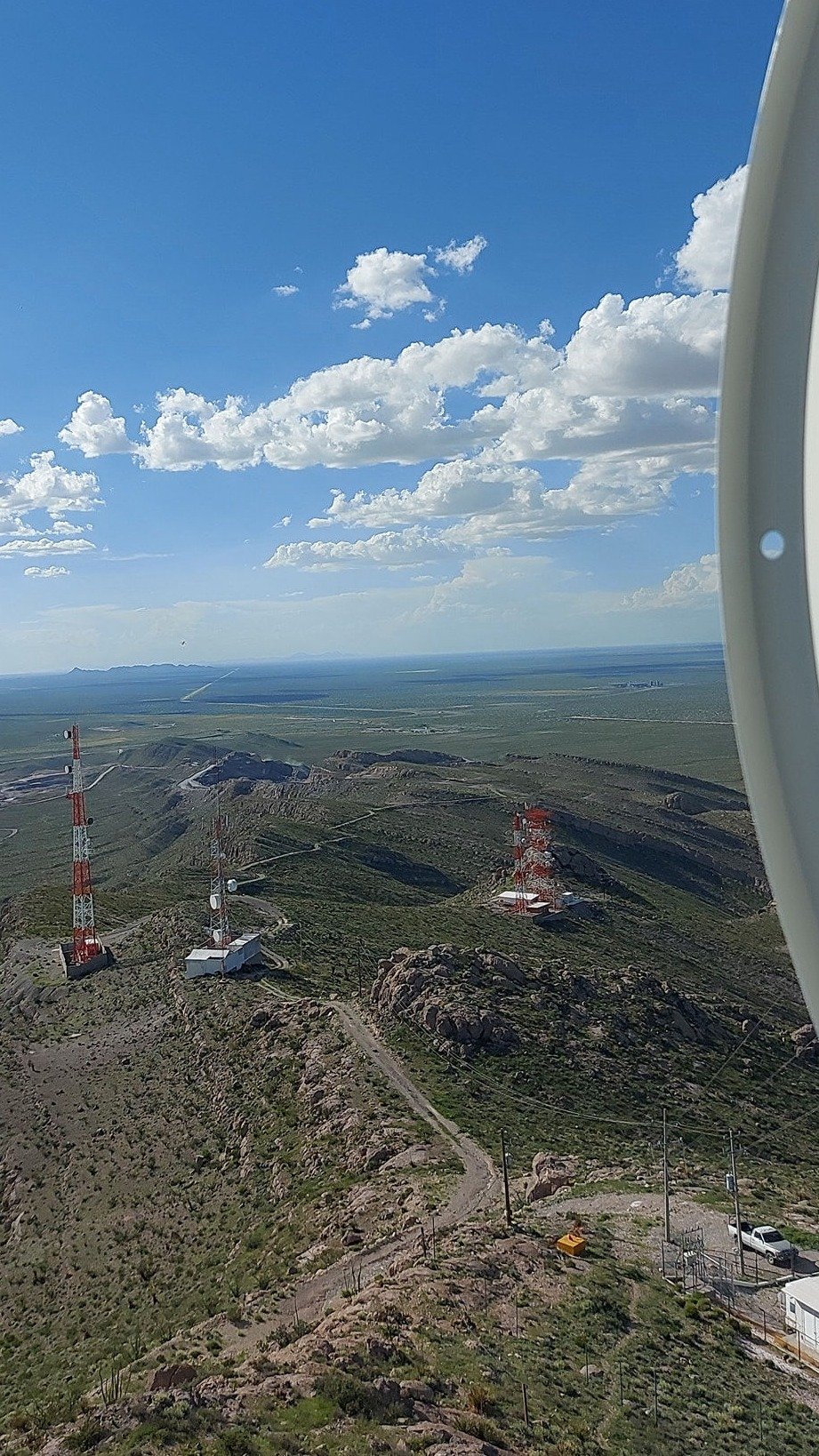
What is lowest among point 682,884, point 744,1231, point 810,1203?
point 682,884

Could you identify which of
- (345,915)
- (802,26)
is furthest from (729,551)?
(345,915)

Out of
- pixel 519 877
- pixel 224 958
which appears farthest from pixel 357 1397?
pixel 519 877

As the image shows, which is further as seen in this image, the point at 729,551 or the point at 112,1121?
the point at 112,1121

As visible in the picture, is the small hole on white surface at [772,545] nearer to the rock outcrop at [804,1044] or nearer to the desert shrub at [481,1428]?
the desert shrub at [481,1428]

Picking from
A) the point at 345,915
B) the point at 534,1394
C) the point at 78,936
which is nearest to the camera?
the point at 534,1394

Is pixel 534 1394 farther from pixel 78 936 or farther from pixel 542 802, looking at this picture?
pixel 542 802

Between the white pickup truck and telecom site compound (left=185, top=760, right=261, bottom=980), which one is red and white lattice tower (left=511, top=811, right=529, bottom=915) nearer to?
telecom site compound (left=185, top=760, right=261, bottom=980)
